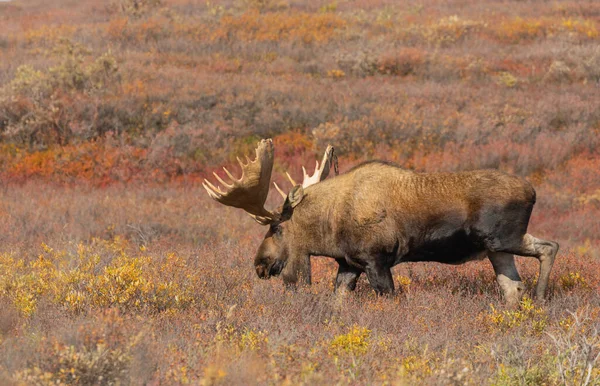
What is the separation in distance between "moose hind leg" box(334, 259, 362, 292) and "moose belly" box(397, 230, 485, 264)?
54 centimetres

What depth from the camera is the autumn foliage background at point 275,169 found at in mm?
4781

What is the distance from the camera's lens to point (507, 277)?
7.29 metres

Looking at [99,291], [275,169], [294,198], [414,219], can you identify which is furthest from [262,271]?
[275,169]

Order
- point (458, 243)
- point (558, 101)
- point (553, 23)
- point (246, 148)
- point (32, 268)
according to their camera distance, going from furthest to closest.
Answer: point (553, 23) < point (558, 101) < point (246, 148) < point (32, 268) < point (458, 243)

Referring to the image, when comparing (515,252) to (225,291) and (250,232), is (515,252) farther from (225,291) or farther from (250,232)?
(250,232)

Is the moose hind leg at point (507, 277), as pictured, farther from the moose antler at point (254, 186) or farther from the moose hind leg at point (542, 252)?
the moose antler at point (254, 186)

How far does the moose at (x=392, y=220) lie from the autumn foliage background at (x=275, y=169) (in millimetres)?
381

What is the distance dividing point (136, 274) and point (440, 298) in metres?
2.90

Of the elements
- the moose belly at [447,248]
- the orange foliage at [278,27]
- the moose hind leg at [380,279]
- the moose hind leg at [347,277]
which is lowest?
the orange foliage at [278,27]

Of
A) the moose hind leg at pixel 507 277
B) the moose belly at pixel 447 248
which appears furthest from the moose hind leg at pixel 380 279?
the moose hind leg at pixel 507 277

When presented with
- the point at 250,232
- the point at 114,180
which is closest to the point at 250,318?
the point at 250,232

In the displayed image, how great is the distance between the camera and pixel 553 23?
101 ft

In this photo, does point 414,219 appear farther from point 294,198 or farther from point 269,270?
point 269,270

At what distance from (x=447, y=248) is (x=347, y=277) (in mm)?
1112
